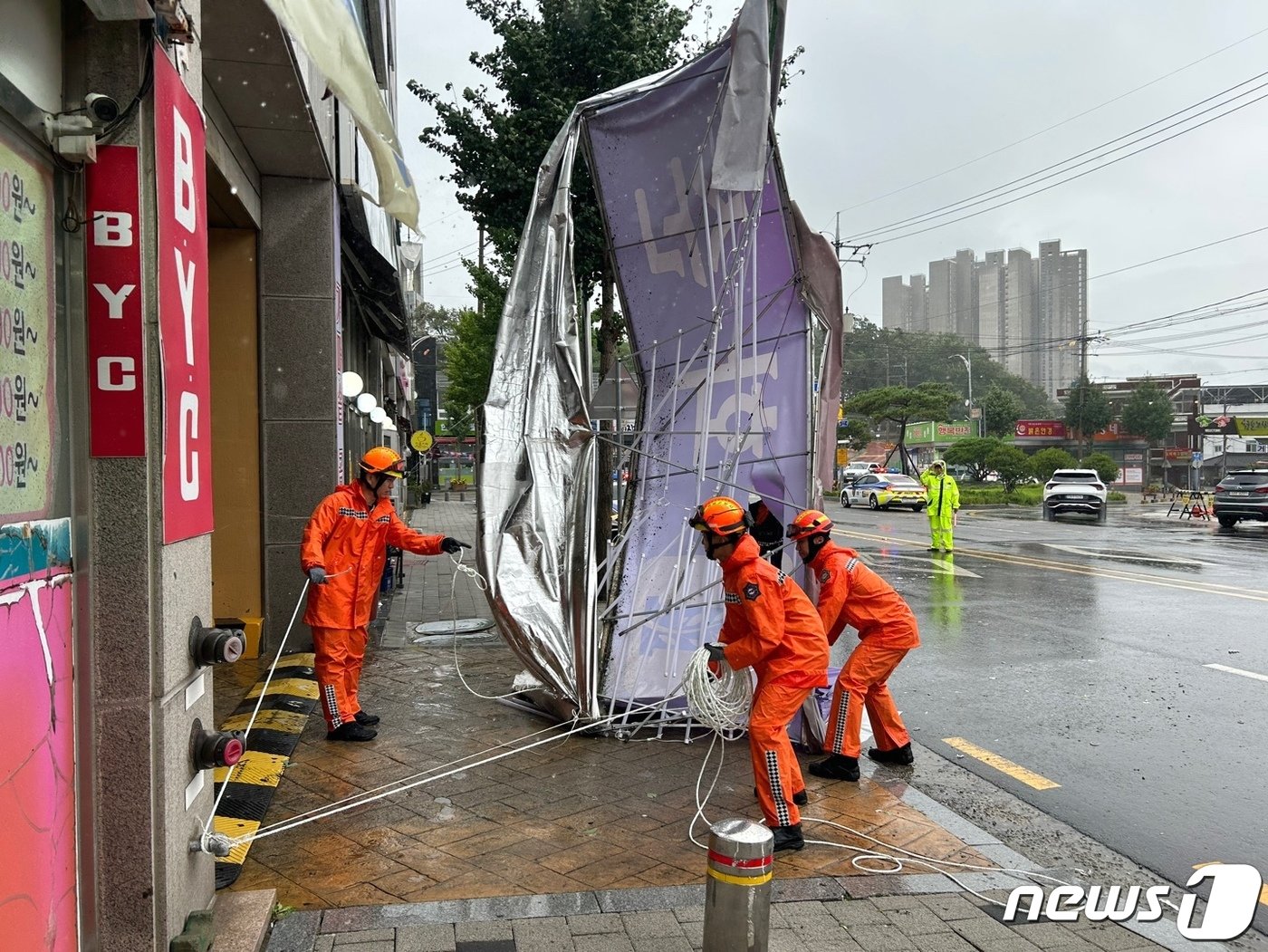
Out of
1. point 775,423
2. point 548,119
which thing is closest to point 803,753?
point 775,423

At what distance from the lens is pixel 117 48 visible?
2.86m

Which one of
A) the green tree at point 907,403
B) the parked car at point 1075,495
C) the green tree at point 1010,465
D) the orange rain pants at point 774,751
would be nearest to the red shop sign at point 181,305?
the orange rain pants at point 774,751

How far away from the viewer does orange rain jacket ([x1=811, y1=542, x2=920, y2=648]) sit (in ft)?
18.1

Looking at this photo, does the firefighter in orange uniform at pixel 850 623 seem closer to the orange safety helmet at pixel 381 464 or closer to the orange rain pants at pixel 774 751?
the orange rain pants at pixel 774 751

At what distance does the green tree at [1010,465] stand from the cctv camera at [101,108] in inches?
1686

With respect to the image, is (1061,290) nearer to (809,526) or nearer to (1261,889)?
(809,526)

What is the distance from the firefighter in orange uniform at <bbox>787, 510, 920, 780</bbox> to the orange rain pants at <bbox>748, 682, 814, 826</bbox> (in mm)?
1024

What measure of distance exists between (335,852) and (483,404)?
9.65ft

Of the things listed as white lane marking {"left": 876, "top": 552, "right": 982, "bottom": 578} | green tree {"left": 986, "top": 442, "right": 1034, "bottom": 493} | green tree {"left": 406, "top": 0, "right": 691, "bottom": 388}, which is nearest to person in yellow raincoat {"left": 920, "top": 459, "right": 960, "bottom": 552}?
white lane marking {"left": 876, "top": 552, "right": 982, "bottom": 578}

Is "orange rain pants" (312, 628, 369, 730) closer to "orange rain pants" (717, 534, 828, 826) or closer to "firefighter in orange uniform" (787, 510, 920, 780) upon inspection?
"orange rain pants" (717, 534, 828, 826)

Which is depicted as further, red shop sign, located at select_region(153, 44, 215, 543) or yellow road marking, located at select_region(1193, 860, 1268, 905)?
yellow road marking, located at select_region(1193, 860, 1268, 905)

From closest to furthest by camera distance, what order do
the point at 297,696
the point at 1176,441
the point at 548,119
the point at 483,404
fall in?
1. the point at 483,404
2. the point at 297,696
3. the point at 548,119
4. the point at 1176,441

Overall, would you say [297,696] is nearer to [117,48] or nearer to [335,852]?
[335,852]

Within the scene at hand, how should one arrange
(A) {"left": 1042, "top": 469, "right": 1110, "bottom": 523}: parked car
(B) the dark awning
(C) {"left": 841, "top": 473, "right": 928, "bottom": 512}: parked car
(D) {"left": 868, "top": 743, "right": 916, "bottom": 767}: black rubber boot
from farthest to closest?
(C) {"left": 841, "top": 473, "right": 928, "bottom": 512}: parked car
(A) {"left": 1042, "top": 469, "right": 1110, "bottom": 523}: parked car
(B) the dark awning
(D) {"left": 868, "top": 743, "right": 916, "bottom": 767}: black rubber boot
